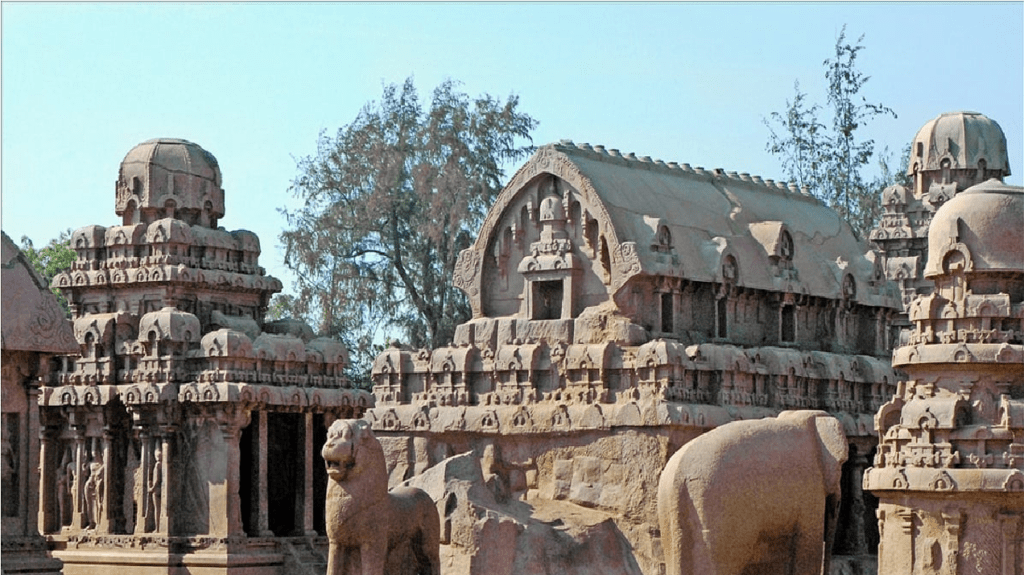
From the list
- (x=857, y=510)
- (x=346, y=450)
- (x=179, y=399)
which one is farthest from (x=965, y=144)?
(x=346, y=450)

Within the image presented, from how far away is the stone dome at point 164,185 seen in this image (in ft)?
115

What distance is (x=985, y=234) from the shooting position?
2381cm

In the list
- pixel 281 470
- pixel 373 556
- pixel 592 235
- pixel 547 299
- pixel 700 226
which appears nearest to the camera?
pixel 373 556

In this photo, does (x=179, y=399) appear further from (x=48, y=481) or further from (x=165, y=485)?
(x=48, y=481)

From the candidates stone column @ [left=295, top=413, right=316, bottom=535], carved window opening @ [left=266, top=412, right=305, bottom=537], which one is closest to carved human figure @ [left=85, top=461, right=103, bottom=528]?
carved window opening @ [left=266, top=412, right=305, bottom=537]

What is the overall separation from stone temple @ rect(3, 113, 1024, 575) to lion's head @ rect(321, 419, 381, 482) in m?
1.55

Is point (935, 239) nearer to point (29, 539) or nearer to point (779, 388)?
point (779, 388)

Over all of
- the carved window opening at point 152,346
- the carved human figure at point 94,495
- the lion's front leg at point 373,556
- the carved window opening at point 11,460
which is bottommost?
the lion's front leg at point 373,556

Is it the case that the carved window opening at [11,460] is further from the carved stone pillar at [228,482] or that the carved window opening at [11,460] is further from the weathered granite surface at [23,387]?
the carved stone pillar at [228,482]

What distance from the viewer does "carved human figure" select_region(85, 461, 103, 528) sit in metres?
34.4

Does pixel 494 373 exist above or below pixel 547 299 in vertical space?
below

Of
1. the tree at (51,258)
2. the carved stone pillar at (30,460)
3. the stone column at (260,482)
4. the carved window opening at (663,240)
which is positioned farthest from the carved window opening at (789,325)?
the tree at (51,258)

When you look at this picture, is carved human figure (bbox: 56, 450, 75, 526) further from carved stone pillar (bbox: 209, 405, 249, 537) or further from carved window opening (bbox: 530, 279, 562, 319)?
carved window opening (bbox: 530, 279, 562, 319)

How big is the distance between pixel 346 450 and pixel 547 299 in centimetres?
757
